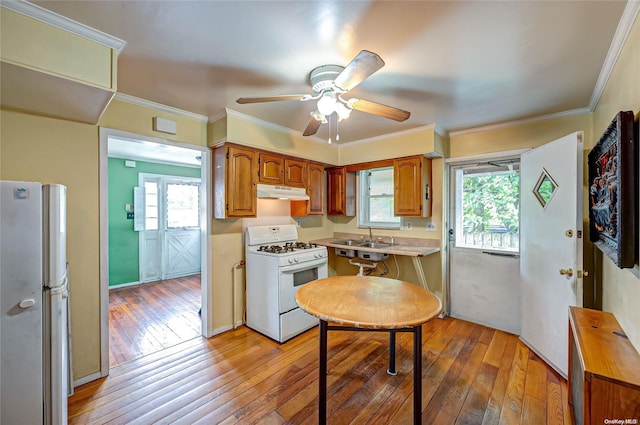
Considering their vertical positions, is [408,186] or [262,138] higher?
[262,138]

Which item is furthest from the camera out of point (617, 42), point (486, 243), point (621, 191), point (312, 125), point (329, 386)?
point (486, 243)

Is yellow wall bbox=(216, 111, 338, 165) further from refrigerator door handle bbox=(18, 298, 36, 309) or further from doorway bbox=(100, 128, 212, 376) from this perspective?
refrigerator door handle bbox=(18, 298, 36, 309)

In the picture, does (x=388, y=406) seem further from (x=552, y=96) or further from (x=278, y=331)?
(x=552, y=96)

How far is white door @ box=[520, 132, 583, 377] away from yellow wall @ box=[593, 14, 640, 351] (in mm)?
232

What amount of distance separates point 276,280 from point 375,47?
7.44ft

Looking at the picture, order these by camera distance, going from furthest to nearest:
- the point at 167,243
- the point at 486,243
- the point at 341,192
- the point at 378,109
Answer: the point at 167,243 → the point at 341,192 → the point at 486,243 → the point at 378,109

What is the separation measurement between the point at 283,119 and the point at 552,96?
101 inches

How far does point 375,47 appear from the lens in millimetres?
1618

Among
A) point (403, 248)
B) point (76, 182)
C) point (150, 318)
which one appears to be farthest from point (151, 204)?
point (403, 248)

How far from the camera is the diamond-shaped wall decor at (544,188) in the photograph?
7.50 feet

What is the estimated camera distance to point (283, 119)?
2.91 metres

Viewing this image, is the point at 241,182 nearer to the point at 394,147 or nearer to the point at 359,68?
the point at 359,68

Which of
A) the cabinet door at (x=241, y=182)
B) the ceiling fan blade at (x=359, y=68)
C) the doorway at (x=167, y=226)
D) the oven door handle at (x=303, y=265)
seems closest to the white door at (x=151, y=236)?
the doorway at (x=167, y=226)

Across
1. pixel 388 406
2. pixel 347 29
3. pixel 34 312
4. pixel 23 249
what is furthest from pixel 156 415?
pixel 347 29
